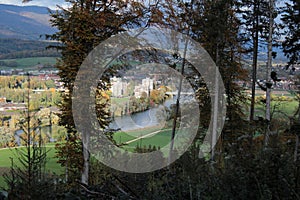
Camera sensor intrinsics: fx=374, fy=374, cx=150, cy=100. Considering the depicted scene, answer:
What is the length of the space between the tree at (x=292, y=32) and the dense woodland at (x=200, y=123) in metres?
0.03

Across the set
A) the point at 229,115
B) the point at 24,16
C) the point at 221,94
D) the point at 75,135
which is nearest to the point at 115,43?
the point at 75,135

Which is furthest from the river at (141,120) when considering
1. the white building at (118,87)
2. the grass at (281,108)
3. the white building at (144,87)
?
the grass at (281,108)

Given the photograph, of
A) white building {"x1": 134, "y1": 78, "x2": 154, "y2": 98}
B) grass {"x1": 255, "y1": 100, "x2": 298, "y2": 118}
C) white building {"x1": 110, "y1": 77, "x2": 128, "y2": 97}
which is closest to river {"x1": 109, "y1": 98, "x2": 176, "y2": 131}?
white building {"x1": 134, "y1": 78, "x2": 154, "y2": 98}

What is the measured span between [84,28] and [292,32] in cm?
658

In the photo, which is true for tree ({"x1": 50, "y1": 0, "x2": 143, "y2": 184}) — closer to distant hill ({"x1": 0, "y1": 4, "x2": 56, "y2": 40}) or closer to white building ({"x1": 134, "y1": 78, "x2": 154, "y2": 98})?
white building ({"x1": 134, "y1": 78, "x2": 154, "y2": 98})

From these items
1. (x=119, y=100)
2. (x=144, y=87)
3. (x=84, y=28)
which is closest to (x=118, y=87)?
(x=119, y=100)

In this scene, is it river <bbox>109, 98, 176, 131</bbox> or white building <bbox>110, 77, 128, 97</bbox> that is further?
white building <bbox>110, 77, 128, 97</bbox>

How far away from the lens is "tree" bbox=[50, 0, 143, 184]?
935 centimetres

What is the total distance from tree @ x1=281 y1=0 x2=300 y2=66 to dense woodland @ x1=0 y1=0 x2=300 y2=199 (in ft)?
0.10

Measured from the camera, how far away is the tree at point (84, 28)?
30.7 feet

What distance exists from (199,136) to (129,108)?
5330 mm

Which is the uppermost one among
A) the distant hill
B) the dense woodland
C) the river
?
the distant hill

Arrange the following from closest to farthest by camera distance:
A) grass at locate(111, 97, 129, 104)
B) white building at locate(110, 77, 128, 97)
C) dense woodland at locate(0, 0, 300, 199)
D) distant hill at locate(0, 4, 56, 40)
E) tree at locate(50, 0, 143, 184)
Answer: dense woodland at locate(0, 0, 300, 199) < tree at locate(50, 0, 143, 184) < white building at locate(110, 77, 128, 97) < grass at locate(111, 97, 129, 104) < distant hill at locate(0, 4, 56, 40)

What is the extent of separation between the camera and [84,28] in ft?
30.8
